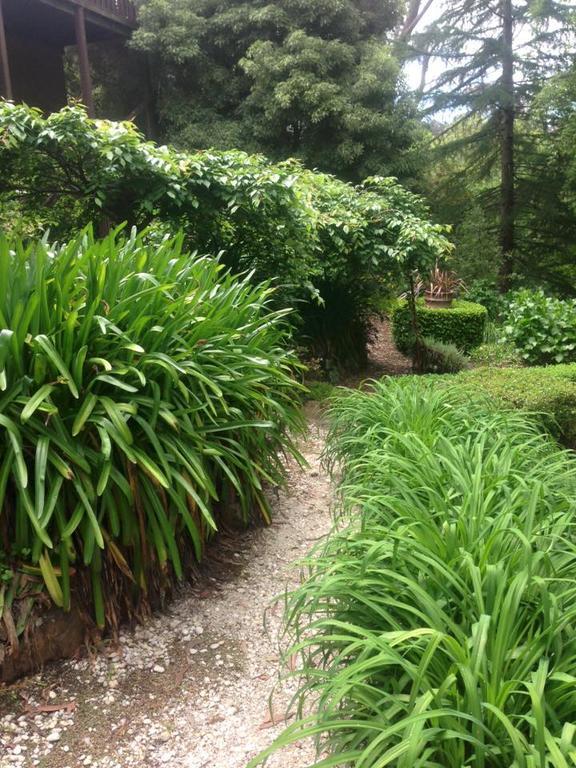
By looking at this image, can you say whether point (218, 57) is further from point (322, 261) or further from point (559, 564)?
point (559, 564)

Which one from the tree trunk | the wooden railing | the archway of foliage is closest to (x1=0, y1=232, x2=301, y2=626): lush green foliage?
the archway of foliage

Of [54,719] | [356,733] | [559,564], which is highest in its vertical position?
[559,564]

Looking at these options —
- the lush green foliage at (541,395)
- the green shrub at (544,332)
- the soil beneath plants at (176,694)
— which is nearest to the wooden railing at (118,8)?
the green shrub at (544,332)

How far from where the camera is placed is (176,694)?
1.95m

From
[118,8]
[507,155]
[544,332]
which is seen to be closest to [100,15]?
[118,8]

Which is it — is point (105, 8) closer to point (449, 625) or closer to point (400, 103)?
point (400, 103)

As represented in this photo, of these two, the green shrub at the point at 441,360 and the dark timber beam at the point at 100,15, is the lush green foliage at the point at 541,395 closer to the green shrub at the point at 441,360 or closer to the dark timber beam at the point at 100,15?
the green shrub at the point at 441,360

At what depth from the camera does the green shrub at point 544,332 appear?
5695 millimetres

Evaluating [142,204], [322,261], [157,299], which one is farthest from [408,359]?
[157,299]

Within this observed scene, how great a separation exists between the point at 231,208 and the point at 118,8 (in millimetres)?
9187

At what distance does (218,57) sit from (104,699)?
43.0 ft

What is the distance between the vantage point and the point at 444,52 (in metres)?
12.2

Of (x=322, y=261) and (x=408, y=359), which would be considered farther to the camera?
(x=408, y=359)

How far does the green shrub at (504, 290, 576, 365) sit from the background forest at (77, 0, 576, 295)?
5.61 meters
